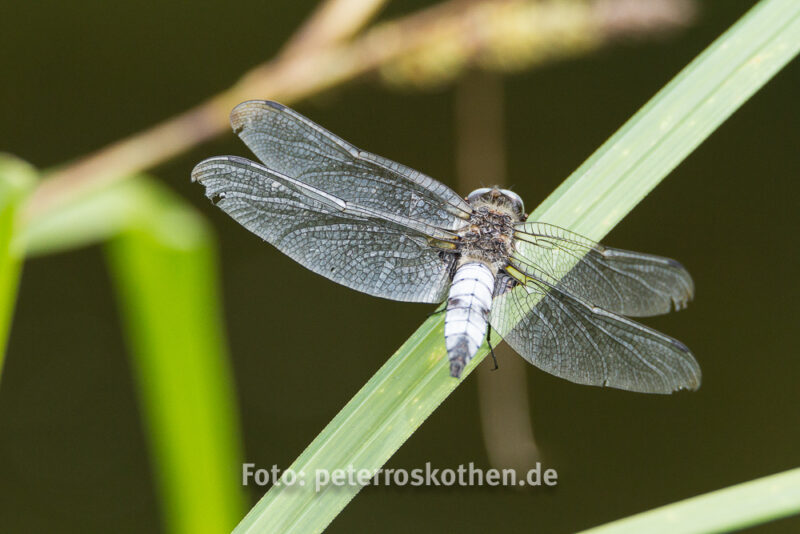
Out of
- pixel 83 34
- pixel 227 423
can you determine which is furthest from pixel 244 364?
pixel 83 34

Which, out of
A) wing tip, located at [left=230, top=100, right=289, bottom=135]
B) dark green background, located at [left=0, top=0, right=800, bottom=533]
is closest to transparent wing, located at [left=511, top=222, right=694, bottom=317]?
wing tip, located at [left=230, top=100, right=289, bottom=135]

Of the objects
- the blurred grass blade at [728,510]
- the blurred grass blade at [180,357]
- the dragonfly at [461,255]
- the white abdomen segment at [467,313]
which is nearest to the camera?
the blurred grass blade at [728,510]

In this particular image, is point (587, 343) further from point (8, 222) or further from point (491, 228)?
point (8, 222)

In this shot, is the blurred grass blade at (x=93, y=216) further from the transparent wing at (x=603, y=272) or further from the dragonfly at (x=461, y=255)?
the transparent wing at (x=603, y=272)

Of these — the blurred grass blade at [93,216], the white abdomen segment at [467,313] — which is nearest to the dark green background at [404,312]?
the blurred grass blade at [93,216]

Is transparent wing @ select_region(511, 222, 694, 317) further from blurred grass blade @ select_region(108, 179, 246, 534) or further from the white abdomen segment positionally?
blurred grass blade @ select_region(108, 179, 246, 534)

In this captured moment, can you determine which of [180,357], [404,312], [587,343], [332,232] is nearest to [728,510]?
[587,343]
